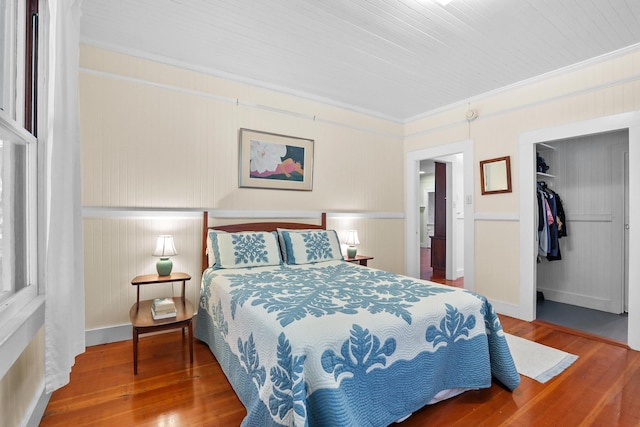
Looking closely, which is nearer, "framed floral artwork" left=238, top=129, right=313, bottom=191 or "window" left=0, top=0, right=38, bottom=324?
"window" left=0, top=0, right=38, bottom=324

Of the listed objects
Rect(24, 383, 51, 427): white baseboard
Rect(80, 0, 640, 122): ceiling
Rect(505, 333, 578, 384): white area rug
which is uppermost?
Rect(80, 0, 640, 122): ceiling

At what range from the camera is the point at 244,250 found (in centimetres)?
295

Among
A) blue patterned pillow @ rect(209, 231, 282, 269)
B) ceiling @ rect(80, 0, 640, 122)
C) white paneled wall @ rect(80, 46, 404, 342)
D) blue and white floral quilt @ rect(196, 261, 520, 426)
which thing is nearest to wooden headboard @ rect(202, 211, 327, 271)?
white paneled wall @ rect(80, 46, 404, 342)

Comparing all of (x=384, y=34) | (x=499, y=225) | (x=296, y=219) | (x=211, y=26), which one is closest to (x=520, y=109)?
(x=499, y=225)

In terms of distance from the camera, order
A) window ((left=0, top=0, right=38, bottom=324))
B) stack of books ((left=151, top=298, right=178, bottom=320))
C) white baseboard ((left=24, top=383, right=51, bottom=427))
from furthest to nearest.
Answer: stack of books ((left=151, top=298, right=178, bottom=320)) < white baseboard ((left=24, top=383, right=51, bottom=427)) < window ((left=0, top=0, right=38, bottom=324))

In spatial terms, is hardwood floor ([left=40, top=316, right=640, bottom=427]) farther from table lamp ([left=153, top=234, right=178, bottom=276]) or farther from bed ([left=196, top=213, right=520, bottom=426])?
table lamp ([left=153, top=234, right=178, bottom=276])

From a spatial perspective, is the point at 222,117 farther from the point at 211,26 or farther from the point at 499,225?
the point at 499,225

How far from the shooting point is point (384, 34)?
2.56 metres

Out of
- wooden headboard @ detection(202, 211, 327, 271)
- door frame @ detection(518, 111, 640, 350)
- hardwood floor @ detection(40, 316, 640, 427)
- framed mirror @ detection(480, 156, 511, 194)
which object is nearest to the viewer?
hardwood floor @ detection(40, 316, 640, 427)

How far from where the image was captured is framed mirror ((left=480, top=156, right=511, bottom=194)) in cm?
354

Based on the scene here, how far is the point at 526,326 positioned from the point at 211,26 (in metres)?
4.11

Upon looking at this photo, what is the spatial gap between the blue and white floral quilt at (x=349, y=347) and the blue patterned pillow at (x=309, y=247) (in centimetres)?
77

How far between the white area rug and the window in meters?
3.09

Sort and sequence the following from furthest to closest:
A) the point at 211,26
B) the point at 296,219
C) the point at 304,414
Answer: the point at 296,219 → the point at 211,26 → the point at 304,414
